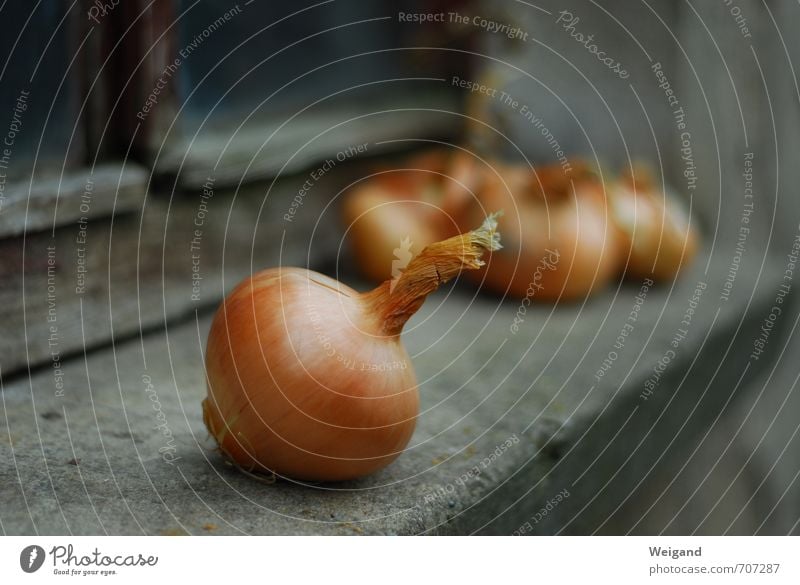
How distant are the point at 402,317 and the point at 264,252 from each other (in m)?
0.58

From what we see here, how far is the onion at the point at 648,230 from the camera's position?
49.2 inches

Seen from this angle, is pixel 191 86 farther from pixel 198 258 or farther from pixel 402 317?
pixel 402 317

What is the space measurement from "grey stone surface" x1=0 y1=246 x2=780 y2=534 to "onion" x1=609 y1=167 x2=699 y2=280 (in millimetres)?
46

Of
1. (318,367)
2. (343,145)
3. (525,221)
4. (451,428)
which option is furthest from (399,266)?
(343,145)

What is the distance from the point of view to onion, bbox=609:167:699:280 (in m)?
1.25

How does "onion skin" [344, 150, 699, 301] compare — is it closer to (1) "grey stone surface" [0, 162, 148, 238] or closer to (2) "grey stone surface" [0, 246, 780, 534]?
(2) "grey stone surface" [0, 246, 780, 534]

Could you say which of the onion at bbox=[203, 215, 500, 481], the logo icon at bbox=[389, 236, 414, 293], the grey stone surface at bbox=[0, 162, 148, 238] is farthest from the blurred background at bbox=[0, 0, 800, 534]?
the logo icon at bbox=[389, 236, 414, 293]

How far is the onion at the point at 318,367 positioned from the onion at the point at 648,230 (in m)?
0.69

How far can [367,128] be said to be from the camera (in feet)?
4.33

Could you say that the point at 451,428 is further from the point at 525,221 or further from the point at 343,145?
the point at 343,145

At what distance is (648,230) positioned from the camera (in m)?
1.26

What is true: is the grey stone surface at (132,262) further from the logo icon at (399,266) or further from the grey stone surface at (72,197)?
the logo icon at (399,266)

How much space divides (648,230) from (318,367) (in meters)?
0.80
